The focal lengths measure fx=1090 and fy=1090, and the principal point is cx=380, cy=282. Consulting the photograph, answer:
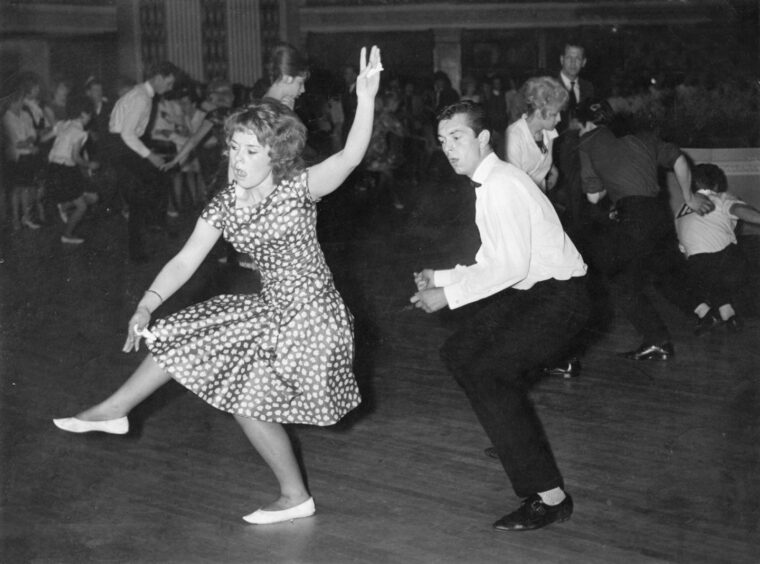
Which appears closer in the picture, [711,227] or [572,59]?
[572,59]

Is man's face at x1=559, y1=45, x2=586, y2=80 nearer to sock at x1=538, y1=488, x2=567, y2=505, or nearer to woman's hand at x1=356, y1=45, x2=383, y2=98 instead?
woman's hand at x1=356, y1=45, x2=383, y2=98

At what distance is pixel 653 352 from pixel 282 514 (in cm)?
308

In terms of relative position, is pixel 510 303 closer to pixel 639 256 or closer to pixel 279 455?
pixel 279 455

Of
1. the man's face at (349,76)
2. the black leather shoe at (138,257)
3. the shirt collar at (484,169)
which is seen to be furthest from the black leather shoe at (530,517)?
the man's face at (349,76)

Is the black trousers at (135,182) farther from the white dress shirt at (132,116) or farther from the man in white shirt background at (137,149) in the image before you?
the white dress shirt at (132,116)

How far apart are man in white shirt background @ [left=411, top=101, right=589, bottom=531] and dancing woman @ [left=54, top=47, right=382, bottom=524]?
1.30 feet

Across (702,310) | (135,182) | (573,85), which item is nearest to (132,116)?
(135,182)

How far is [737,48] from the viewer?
2244cm

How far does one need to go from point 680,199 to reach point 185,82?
25.1ft

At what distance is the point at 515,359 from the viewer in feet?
12.7

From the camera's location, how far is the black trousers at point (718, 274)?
23.2 ft

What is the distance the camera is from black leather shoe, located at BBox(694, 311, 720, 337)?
705 centimetres

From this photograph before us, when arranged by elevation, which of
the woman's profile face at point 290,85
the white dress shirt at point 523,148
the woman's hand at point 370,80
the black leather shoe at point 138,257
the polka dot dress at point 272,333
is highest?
the woman's hand at point 370,80

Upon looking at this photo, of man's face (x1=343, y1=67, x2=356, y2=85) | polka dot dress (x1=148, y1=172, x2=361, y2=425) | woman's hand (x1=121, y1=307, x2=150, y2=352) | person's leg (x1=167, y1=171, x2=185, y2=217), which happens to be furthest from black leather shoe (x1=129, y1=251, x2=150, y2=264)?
man's face (x1=343, y1=67, x2=356, y2=85)
